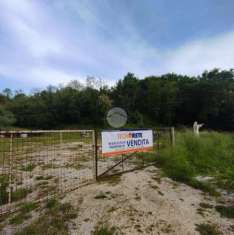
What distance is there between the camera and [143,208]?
10.9ft

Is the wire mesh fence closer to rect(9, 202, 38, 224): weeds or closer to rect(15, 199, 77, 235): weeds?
rect(9, 202, 38, 224): weeds

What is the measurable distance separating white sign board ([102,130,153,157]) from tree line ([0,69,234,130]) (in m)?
30.3

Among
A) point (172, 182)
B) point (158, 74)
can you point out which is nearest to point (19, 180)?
point (172, 182)

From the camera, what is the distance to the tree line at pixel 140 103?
3678 centimetres

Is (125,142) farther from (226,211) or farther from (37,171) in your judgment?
(37,171)

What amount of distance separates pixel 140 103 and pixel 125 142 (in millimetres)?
38261

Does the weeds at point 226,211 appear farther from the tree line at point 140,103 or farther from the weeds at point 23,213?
the tree line at point 140,103

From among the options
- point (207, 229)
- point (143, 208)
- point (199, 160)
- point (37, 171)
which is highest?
point (199, 160)

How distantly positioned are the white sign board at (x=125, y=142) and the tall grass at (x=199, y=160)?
33.8 inches

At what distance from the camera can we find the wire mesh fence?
3.71 meters

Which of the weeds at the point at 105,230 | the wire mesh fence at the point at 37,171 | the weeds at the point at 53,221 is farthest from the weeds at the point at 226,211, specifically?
Answer: the wire mesh fence at the point at 37,171

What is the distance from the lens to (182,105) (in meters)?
40.2

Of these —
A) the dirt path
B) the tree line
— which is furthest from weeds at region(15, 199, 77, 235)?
the tree line

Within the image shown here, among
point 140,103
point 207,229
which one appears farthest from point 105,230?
point 140,103
